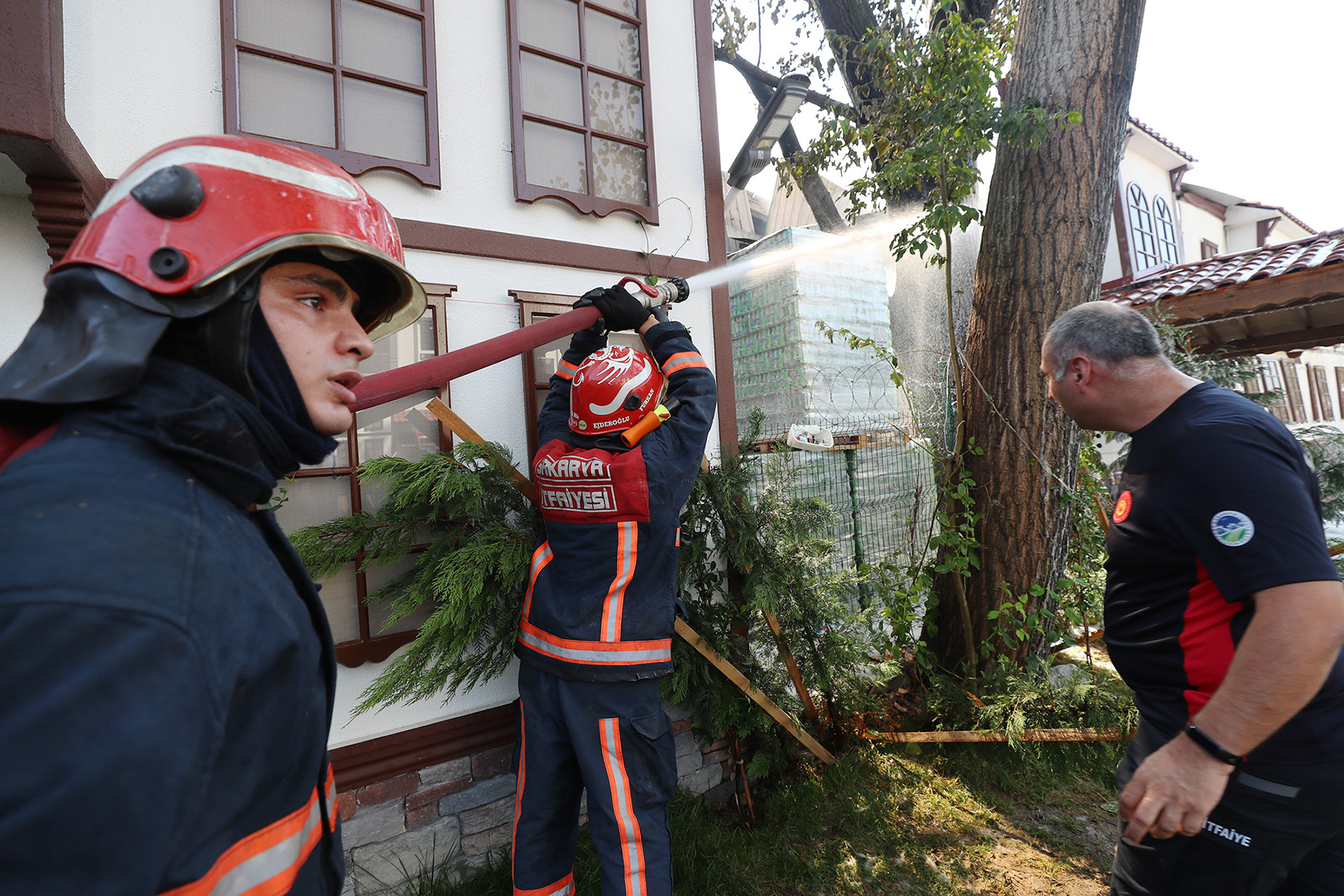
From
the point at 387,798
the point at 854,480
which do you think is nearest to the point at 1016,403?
the point at 854,480

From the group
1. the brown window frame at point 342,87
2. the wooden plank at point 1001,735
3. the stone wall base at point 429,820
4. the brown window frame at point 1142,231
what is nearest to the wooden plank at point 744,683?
the wooden plank at point 1001,735

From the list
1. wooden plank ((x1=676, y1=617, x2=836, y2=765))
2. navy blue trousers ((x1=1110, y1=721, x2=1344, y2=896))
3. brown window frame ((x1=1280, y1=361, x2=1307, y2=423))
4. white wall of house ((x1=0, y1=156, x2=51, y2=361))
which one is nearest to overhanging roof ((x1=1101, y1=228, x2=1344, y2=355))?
wooden plank ((x1=676, y1=617, x2=836, y2=765))

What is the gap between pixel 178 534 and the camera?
2.81ft

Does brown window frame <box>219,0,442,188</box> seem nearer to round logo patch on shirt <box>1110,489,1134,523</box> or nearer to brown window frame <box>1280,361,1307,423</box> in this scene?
round logo patch on shirt <box>1110,489,1134,523</box>

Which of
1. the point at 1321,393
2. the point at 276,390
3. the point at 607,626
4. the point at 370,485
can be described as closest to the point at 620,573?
the point at 607,626

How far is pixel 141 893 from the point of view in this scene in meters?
0.72

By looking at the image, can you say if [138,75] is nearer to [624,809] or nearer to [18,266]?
[18,266]

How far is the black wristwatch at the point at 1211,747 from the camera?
176 centimetres

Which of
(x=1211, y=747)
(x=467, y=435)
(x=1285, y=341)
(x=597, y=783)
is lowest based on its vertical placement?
(x=597, y=783)

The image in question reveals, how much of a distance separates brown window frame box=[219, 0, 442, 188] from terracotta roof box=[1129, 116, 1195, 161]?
13760 mm

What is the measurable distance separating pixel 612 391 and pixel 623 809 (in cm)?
174

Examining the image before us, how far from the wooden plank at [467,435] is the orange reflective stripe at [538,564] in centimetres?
31

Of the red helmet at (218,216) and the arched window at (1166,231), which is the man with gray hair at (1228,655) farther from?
the arched window at (1166,231)

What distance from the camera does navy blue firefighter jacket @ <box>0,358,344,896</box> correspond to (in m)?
0.67
